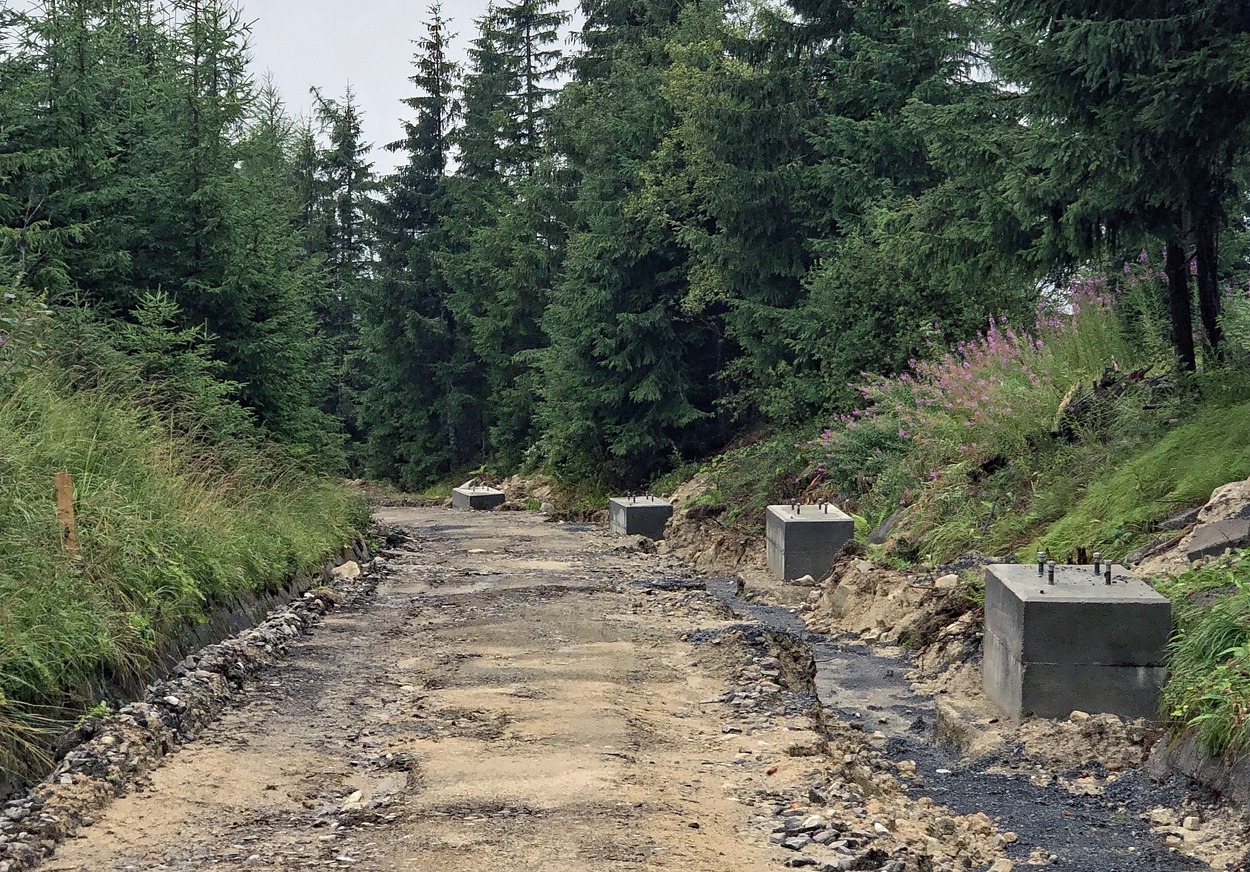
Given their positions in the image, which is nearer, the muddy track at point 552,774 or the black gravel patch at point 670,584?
the muddy track at point 552,774

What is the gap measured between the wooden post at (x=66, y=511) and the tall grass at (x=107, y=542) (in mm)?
78

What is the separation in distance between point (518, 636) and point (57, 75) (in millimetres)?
10471

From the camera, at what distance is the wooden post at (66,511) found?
296 inches

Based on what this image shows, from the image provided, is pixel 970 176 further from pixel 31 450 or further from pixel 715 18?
pixel 715 18

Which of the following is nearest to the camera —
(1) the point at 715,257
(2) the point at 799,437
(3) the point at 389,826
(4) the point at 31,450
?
(3) the point at 389,826

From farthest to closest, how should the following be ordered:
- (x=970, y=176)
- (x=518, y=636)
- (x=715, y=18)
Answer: (x=715, y=18) < (x=970, y=176) < (x=518, y=636)

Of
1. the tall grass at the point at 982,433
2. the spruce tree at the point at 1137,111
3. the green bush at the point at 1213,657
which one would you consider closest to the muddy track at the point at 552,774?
the green bush at the point at 1213,657

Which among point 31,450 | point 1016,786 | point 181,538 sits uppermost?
point 31,450

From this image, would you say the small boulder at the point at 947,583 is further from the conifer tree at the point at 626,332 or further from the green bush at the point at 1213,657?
the conifer tree at the point at 626,332

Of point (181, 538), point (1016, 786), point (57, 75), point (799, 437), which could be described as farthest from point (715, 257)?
point (1016, 786)

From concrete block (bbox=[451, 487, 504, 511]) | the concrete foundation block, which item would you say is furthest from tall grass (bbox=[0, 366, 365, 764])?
concrete block (bbox=[451, 487, 504, 511])

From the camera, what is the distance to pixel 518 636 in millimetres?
9984

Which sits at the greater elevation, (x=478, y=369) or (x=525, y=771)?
(x=478, y=369)

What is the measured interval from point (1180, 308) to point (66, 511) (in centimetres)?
966
